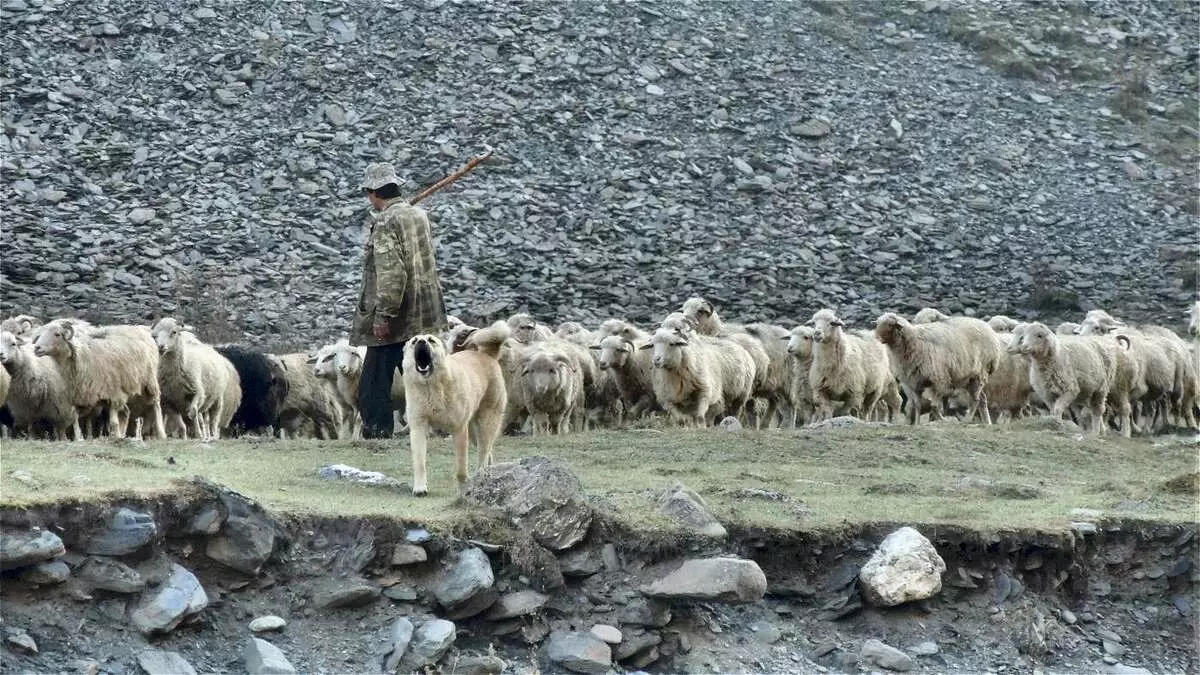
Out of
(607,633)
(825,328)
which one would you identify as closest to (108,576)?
(607,633)

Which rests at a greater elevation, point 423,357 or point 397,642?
point 423,357

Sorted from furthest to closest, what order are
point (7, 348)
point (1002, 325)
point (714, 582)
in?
point (1002, 325)
point (7, 348)
point (714, 582)

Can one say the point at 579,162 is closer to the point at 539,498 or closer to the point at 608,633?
the point at 539,498

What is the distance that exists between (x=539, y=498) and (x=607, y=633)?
88 cm

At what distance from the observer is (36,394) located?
15.2 metres

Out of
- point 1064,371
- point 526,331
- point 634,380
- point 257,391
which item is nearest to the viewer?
point 257,391

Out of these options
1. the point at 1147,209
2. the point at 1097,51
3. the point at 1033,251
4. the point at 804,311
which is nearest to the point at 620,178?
the point at 804,311

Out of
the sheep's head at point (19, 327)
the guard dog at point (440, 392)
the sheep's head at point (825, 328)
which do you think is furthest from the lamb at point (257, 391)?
the guard dog at point (440, 392)

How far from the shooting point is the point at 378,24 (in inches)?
1499

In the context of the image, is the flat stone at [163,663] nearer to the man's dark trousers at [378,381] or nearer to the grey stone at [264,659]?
the grey stone at [264,659]

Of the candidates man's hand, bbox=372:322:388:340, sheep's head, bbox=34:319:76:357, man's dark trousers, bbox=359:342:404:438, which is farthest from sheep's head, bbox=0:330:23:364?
man's hand, bbox=372:322:388:340

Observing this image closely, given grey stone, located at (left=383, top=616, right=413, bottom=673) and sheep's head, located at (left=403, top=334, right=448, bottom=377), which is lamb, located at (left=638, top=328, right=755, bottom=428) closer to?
sheep's head, located at (left=403, top=334, right=448, bottom=377)

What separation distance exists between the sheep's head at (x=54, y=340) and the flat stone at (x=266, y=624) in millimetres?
7327

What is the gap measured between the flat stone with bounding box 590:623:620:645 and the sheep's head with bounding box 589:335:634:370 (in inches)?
355
